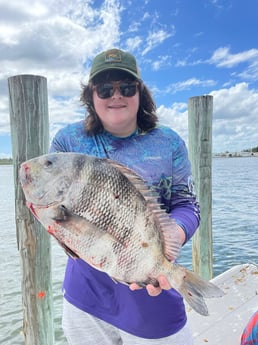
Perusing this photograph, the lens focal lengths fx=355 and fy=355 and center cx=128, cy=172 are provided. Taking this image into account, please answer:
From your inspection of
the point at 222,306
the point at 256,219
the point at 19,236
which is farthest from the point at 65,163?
the point at 256,219

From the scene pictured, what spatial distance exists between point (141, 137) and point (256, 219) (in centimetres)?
1103

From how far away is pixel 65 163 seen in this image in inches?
57.9

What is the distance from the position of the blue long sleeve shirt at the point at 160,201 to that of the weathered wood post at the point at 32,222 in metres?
0.72

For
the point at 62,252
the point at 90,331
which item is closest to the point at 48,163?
the point at 90,331

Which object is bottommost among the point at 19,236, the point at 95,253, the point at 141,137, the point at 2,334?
the point at 2,334

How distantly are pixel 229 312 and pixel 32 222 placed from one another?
7.02 ft

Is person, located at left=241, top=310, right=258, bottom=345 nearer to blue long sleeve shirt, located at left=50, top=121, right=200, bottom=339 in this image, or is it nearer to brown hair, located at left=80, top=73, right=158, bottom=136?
blue long sleeve shirt, located at left=50, top=121, right=200, bottom=339

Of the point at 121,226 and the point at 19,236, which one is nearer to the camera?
the point at 121,226

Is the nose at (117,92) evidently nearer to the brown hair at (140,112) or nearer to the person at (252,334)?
the brown hair at (140,112)

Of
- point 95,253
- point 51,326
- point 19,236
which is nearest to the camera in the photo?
point 95,253

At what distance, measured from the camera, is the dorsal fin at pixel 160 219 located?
5.05 ft

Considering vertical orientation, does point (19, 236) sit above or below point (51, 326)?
above

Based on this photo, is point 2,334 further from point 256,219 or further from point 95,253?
point 256,219

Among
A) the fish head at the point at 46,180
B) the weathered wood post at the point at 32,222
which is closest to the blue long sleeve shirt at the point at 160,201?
the fish head at the point at 46,180
